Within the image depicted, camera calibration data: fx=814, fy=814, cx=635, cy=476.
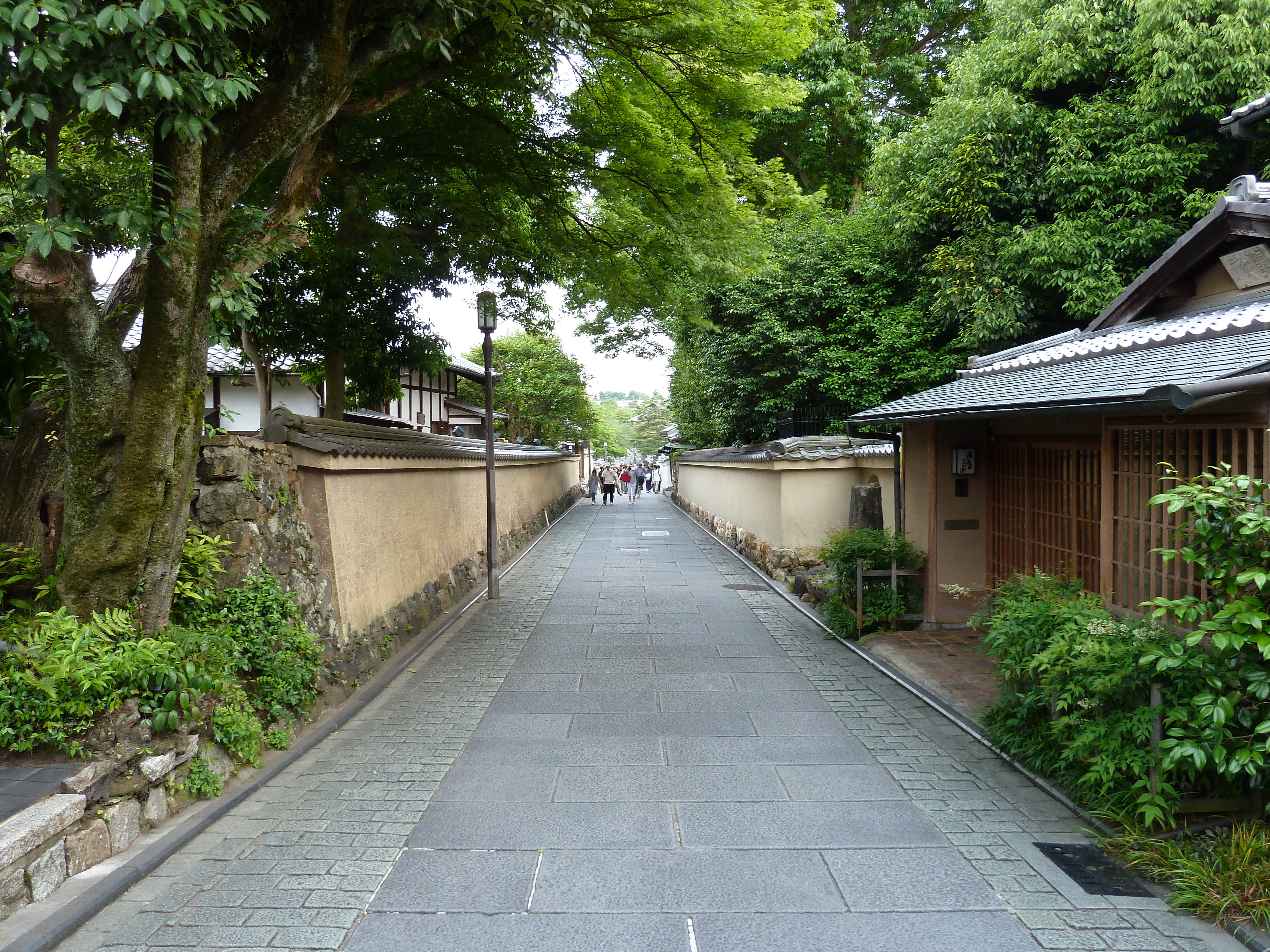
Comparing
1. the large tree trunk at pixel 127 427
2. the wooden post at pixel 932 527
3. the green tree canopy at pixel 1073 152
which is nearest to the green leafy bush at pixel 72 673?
the large tree trunk at pixel 127 427

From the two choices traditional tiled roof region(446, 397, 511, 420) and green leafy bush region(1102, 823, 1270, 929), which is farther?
traditional tiled roof region(446, 397, 511, 420)

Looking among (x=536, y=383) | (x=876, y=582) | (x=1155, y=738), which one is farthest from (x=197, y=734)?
(x=536, y=383)

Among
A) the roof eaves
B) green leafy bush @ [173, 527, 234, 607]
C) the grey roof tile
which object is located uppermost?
the roof eaves

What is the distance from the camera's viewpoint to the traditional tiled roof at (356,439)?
6.89 m

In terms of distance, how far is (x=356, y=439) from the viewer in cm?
810

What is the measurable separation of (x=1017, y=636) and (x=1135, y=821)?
131cm

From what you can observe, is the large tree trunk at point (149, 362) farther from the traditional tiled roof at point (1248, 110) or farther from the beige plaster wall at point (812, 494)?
the beige plaster wall at point (812, 494)

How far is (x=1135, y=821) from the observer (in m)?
4.32

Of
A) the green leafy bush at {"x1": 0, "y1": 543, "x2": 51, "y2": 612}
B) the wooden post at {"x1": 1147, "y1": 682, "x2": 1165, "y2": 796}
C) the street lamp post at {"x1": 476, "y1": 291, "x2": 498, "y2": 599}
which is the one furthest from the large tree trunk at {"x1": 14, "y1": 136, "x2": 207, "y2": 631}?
the street lamp post at {"x1": 476, "y1": 291, "x2": 498, "y2": 599}

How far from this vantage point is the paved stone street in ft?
11.8

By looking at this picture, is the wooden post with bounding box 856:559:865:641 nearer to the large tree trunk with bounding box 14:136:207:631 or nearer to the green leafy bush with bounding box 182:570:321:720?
the green leafy bush with bounding box 182:570:321:720

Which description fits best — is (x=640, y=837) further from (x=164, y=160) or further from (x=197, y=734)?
(x=164, y=160)

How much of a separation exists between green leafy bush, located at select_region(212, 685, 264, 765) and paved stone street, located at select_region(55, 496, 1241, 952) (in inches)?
12.5

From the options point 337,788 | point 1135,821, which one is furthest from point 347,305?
point 1135,821
